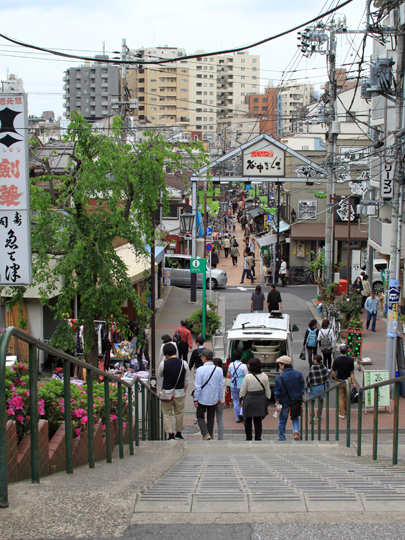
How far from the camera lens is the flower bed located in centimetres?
415

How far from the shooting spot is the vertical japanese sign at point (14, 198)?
23.9 ft

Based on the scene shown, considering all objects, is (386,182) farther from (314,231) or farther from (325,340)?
(314,231)

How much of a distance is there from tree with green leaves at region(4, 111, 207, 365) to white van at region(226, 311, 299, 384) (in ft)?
8.34

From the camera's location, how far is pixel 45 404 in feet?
16.1

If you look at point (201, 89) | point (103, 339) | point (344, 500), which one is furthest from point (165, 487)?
point (201, 89)

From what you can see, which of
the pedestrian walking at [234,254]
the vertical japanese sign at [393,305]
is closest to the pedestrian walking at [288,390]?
the vertical japanese sign at [393,305]

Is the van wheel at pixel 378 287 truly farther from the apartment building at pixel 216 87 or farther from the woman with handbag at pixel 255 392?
the apartment building at pixel 216 87

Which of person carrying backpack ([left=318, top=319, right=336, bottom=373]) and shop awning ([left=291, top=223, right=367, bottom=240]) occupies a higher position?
shop awning ([left=291, top=223, right=367, bottom=240])

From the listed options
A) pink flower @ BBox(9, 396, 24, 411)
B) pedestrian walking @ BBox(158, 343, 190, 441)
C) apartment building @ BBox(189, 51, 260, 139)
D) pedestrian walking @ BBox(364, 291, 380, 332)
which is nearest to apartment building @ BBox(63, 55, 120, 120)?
apartment building @ BBox(189, 51, 260, 139)

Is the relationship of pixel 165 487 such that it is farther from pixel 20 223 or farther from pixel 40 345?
pixel 20 223

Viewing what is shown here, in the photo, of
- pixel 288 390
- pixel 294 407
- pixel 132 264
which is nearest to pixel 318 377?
pixel 294 407

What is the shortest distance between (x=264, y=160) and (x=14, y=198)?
18.6 m

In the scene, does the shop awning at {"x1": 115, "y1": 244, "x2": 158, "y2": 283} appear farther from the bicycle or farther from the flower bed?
the bicycle

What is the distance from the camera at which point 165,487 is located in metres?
4.02
